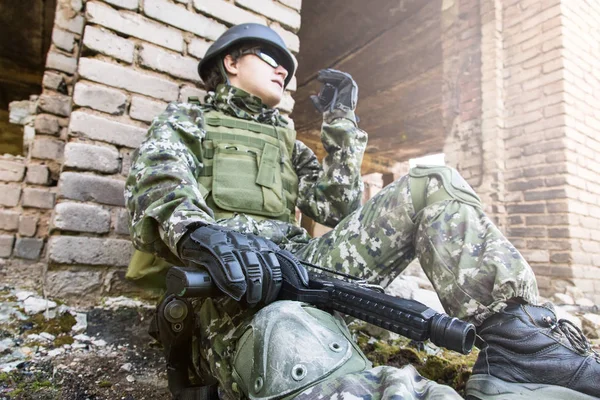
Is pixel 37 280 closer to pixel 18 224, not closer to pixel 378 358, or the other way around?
pixel 18 224

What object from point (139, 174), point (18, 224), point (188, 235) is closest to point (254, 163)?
point (139, 174)

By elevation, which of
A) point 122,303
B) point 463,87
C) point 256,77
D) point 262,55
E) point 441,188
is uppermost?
point 463,87

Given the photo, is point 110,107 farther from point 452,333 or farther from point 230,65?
point 452,333

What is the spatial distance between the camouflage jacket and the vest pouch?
0.06m

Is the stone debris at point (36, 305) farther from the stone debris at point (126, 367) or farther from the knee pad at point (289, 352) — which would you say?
the knee pad at point (289, 352)

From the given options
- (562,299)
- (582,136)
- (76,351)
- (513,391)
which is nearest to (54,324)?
(76,351)

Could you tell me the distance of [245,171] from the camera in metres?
1.57

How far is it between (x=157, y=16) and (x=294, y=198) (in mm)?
1162

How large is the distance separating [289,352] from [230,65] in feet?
4.73

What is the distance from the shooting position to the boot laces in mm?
938

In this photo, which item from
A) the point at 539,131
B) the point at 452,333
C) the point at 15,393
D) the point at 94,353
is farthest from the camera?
the point at 539,131

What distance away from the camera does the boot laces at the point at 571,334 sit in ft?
3.08

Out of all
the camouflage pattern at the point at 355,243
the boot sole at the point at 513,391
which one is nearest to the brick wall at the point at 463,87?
the camouflage pattern at the point at 355,243

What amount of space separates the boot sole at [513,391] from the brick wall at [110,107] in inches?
58.7
